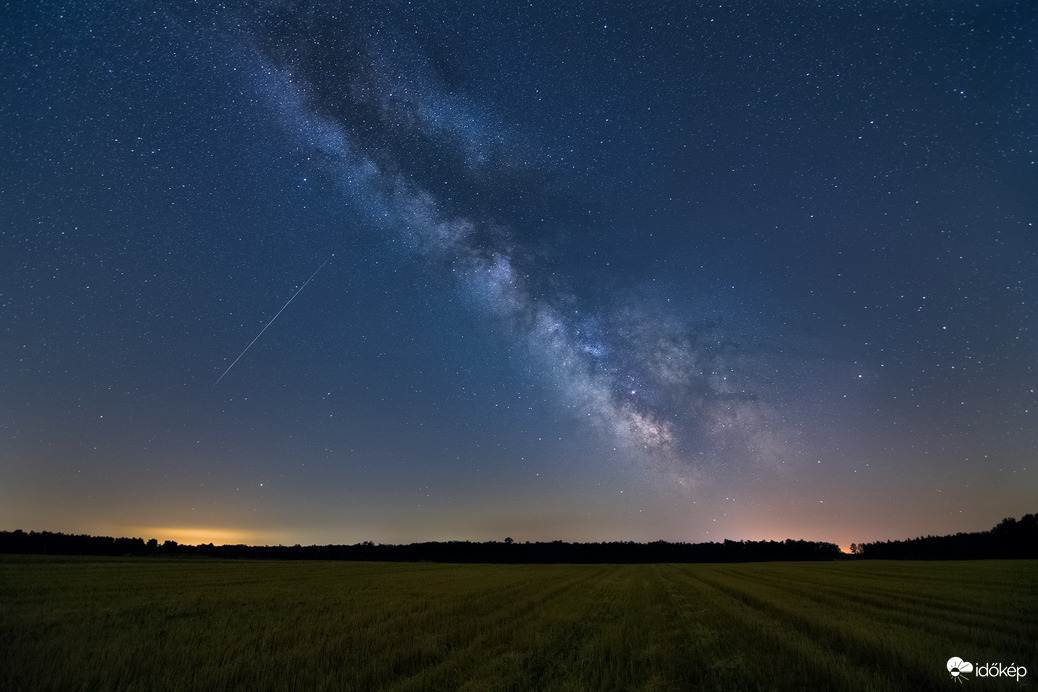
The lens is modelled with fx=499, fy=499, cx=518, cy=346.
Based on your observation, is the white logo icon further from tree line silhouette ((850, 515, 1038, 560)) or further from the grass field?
tree line silhouette ((850, 515, 1038, 560))

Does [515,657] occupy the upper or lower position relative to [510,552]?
A: upper

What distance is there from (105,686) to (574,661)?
641cm

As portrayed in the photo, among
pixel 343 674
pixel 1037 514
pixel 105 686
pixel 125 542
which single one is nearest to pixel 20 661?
pixel 105 686

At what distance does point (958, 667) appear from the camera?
736 centimetres

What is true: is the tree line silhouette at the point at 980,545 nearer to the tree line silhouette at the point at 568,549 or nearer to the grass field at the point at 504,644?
the tree line silhouette at the point at 568,549

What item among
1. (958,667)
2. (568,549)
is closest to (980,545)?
(568,549)

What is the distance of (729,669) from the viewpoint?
750cm

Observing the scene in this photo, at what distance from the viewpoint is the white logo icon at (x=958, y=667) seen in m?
6.90

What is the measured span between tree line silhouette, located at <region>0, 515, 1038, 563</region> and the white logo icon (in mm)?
113012

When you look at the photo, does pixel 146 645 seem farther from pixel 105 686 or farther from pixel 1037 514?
pixel 1037 514

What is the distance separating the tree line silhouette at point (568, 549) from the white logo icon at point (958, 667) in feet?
371

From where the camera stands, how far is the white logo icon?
690 cm

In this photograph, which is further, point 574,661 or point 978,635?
point 978,635

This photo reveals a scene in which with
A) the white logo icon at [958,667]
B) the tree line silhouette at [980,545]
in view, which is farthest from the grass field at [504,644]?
the tree line silhouette at [980,545]
